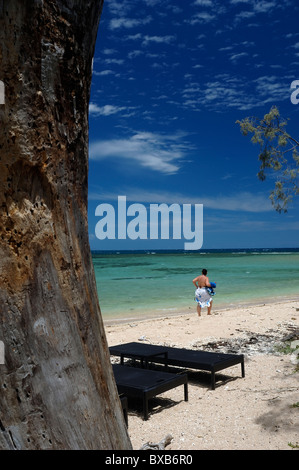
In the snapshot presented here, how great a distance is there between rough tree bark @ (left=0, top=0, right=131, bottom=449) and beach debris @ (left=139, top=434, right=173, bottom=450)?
201 centimetres

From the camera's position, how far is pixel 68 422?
1979 mm

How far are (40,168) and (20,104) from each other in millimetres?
296

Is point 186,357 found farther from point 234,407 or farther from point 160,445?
point 160,445

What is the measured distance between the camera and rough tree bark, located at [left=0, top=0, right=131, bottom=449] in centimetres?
186

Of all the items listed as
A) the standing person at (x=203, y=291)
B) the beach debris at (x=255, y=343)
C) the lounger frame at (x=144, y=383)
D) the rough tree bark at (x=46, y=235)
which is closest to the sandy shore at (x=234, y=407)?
the beach debris at (x=255, y=343)

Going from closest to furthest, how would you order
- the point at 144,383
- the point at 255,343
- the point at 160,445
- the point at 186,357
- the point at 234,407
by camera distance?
1. the point at 160,445
2. the point at 144,383
3. the point at 234,407
4. the point at 186,357
5. the point at 255,343

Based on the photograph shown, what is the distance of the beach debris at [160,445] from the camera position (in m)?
3.94

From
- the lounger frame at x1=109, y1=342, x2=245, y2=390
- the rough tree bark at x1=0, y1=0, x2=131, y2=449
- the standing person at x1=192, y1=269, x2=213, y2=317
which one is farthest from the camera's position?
the standing person at x1=192, y1=269, x2=213, y2=317

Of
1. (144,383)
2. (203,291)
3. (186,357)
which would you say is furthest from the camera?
(203,291)

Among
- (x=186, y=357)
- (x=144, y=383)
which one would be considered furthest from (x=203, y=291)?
(x=144, y=383)

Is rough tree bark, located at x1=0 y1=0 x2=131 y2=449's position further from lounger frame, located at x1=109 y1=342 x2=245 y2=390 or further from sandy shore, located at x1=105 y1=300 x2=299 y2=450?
lounger frame, located at x1=109 y1=342 x2=245 y2=390

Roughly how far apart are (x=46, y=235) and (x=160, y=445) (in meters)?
2.93

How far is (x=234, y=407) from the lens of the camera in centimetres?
520

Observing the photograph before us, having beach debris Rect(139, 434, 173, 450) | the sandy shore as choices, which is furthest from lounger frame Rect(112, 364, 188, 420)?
beach debris Rect(139, 434, 173, 450)
